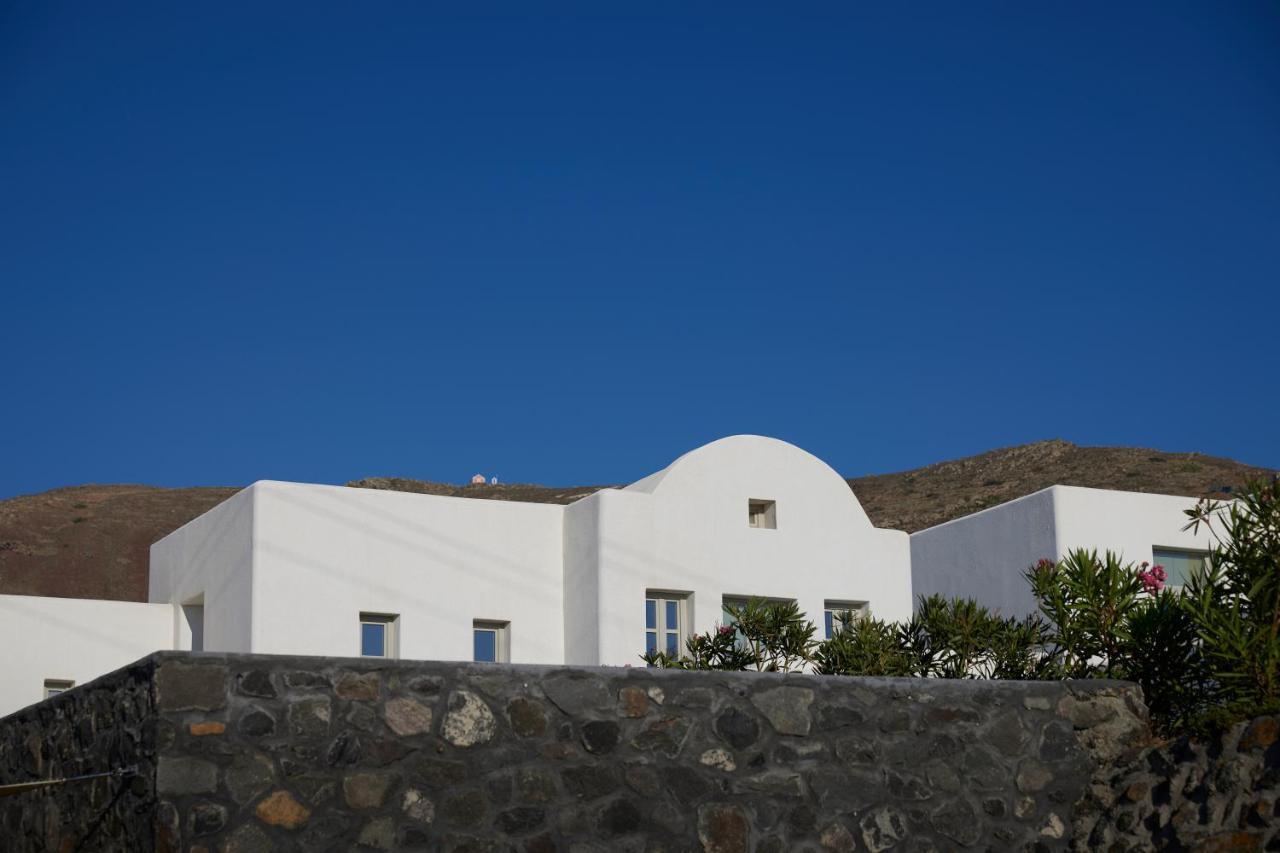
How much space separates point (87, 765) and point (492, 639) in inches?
592

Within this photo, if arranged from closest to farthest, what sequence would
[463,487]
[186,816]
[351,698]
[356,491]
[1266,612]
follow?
[186,816]
[351,698]
[1266,612]
[356,491]
[463,487]

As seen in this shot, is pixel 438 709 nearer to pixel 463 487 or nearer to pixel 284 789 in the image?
pixel 284 789

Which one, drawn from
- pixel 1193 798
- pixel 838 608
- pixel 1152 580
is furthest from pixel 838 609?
pixel 1193 798

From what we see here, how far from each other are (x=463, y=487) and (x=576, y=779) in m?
52.0

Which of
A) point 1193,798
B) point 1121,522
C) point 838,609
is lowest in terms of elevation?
point 1193,798

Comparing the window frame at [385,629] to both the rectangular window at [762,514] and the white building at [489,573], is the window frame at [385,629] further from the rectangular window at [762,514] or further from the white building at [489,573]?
the rectangular window at [762,514]

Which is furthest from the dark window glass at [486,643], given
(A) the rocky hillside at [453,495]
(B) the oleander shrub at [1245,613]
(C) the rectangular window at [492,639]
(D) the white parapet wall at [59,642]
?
(B) the oleander shrub at [1245,613]

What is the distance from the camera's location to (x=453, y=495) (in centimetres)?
5347

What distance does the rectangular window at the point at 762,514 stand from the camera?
2458cm

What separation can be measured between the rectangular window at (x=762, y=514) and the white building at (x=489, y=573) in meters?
0.03

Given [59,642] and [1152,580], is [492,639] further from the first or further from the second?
[1152,580]

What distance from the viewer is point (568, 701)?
27.7 ft

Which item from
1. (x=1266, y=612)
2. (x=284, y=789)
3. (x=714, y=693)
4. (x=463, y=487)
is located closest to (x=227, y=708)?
(x=284, y=789)

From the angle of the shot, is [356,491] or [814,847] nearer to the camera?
[814,847]
